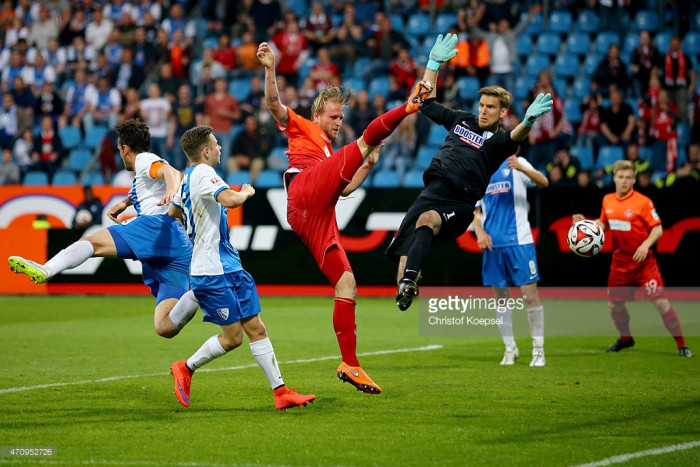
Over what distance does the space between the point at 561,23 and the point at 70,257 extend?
53.2 ft

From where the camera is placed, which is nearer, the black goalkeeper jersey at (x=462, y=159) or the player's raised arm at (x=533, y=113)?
the player's raised arm at (x=533, y=113)

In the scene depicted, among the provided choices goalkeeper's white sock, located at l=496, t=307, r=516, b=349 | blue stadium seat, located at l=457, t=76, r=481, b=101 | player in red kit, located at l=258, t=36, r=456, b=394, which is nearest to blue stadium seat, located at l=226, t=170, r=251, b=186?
blue stadium seat, located at l=457, t=76, r=481, b=101

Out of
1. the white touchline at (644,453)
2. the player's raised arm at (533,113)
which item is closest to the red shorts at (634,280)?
the player's raised arm at (533,113)

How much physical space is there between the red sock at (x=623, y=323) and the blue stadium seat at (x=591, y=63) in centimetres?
1043

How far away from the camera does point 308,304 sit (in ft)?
55.9

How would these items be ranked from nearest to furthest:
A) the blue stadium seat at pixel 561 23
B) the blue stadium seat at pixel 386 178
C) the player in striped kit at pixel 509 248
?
the player in striped kit at pixel 509 248, the blue stadium seat at pixel 386 178, the blue stadium seat at pixel 561 23

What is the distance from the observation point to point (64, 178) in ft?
74.1

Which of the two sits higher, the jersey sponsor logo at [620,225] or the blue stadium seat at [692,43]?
the blue stadium seat at [692,43]

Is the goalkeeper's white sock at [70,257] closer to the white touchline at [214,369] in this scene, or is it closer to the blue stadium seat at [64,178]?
the white touchline at [214,369]

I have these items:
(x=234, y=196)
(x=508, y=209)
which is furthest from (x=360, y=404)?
(x=508, y=209)

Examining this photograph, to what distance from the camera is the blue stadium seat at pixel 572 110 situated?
67.3 feet

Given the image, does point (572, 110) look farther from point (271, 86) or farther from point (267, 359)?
→ point (267, 359)

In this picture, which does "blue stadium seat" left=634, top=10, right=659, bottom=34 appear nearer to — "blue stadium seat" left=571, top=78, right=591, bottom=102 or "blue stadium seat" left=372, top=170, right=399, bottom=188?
"blue stadium seat" left=571, top=78, right=591, bottom=102

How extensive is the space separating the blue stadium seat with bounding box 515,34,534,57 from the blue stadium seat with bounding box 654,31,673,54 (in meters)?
2.77
